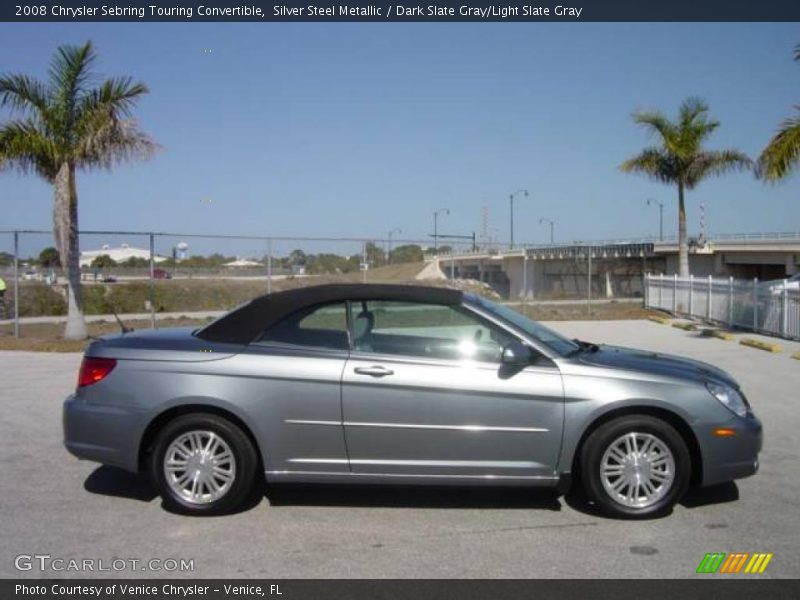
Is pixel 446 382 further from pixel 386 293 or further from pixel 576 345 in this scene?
pixel 576 345

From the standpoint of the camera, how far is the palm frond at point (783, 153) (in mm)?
16203

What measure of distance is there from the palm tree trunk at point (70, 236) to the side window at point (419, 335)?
11.6m

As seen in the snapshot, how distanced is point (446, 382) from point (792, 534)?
2.33 m

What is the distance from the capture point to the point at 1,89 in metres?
15.0

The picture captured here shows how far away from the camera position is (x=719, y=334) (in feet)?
57.8

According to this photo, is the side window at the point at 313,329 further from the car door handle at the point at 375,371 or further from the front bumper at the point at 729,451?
the front bumper at the point at 729,451

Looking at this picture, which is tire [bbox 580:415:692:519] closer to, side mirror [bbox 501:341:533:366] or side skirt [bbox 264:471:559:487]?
side skirt [bbox 264:471:559:487]

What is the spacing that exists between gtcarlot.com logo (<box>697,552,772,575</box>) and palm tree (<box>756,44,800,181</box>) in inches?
547

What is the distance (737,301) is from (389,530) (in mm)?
17109

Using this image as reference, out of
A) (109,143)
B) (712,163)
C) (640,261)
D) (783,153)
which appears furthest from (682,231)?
(640,261)

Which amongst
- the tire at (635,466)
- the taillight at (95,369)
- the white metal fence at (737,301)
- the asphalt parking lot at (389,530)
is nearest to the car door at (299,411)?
the asphalt parking lot at (389,530)

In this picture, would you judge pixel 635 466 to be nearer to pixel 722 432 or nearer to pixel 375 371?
pixel 722 432

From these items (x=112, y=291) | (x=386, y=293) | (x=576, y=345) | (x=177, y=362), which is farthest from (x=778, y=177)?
(x=112, y=291)

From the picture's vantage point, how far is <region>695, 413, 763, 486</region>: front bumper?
5078 mm
